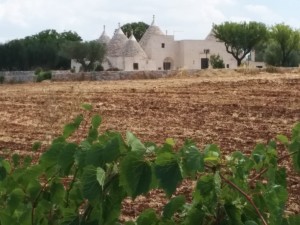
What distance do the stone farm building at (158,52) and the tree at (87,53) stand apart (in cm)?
115

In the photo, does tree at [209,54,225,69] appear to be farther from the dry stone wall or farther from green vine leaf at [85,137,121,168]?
green vine leaf at [85,137,121,168]

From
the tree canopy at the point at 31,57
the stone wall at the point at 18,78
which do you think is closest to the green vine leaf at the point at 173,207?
the stone wall at the point at 18,78

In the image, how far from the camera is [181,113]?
1712 centimetres

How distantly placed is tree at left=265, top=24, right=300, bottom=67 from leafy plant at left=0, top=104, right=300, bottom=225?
53.8m

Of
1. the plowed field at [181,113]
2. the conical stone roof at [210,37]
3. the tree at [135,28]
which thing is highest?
the tree at [135,28]

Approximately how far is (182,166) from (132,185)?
0.18 meters

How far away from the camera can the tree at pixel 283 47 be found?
184ft

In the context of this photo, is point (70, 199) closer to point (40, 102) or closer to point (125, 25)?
point (40, 102)

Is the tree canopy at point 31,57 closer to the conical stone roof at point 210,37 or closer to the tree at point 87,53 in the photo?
the tree at point 87,53

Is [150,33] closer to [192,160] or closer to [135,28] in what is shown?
[135,28]

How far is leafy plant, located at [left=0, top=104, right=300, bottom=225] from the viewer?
2047mm

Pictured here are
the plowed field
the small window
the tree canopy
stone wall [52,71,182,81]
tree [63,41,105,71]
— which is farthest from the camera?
the tree canopy

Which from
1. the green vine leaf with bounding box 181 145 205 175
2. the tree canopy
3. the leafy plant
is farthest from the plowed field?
the tree canopy

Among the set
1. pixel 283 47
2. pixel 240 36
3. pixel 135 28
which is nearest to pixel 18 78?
pixel 240 36
